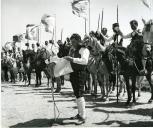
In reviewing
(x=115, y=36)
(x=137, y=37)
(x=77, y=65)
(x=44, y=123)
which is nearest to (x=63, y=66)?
(x=77, y=65)

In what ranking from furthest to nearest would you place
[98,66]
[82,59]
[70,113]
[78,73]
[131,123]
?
[98,66] → [70,113] → [78,73] → [131,123] → [82,59]

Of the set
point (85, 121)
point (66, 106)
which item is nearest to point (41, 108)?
point (66, 106)

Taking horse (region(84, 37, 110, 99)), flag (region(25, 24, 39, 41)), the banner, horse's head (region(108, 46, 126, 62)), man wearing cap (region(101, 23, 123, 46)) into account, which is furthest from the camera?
flag (region(25, 24, 39, 41))

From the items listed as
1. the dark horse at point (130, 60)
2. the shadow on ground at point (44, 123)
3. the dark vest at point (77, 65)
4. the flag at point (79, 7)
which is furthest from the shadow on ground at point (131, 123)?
the flag at point (79, 7)

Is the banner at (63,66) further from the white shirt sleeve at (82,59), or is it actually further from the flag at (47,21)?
the flag at (47,21)

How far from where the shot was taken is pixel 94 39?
13062 millimetres

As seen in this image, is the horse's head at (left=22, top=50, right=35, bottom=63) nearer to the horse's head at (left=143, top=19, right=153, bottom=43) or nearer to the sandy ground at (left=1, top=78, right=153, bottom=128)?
the sandy ground at (left=1, top=78, right=153, bottom=128)

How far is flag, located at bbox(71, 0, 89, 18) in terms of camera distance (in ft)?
55.0

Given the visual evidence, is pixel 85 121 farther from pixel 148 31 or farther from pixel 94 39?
pixel 94 39

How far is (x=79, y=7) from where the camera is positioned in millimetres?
16828

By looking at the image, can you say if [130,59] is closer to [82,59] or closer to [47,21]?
[82,59]

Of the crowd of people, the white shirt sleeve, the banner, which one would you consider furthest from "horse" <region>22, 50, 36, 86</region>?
the white shirt sleeve

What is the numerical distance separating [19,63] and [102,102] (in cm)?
1485

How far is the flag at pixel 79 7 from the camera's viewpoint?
16750 millimetres
